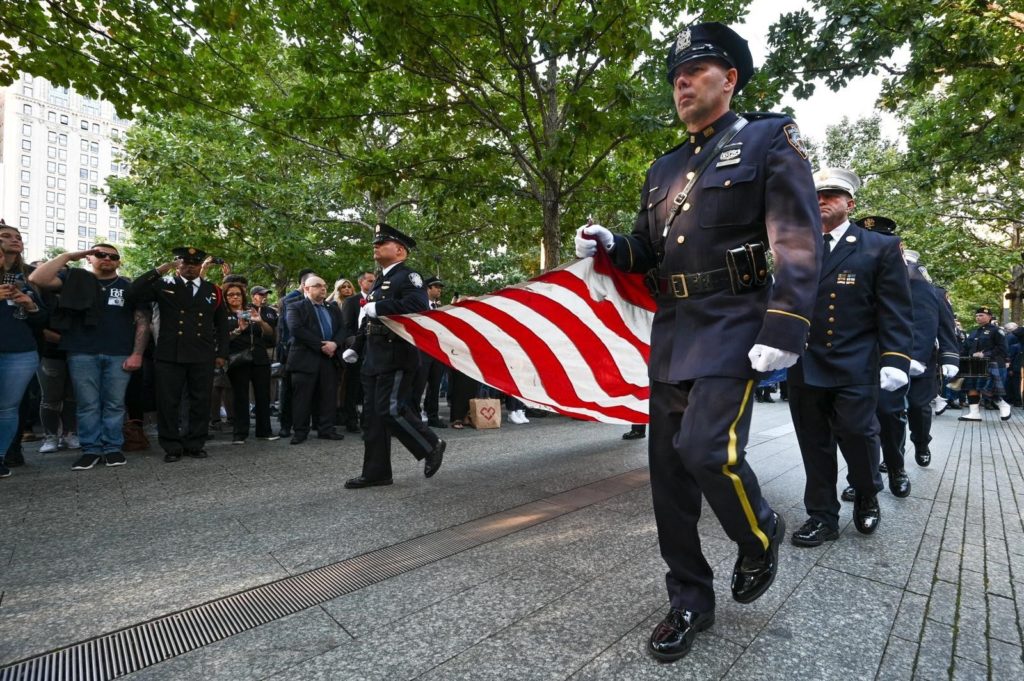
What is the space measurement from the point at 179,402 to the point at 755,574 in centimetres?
569

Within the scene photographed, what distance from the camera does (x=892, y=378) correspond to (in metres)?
3.25

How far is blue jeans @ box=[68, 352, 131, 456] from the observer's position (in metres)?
5.29

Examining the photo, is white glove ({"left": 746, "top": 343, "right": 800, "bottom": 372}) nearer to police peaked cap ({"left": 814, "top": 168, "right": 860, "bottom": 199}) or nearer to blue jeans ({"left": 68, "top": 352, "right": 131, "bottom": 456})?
police peaked cap ({"left": 814, "top": 168, "right": 860, "bottom": 199})

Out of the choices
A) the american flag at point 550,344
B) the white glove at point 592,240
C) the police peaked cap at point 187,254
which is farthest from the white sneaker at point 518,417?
the white glove at point 592,240

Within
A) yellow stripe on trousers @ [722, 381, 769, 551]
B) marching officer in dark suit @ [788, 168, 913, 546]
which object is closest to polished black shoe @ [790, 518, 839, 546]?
marching officer in dark suit @ [788, 168, 913, 546]

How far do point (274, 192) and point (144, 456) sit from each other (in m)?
11.8

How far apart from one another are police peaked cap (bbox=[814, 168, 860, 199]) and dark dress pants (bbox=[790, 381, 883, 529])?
47.3 inches

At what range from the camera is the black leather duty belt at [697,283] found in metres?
2.06

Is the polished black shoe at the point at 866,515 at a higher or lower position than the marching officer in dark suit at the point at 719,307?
lower

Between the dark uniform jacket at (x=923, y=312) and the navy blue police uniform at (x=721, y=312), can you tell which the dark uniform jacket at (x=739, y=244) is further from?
the dark uniform jacket at (x=923, y=312)

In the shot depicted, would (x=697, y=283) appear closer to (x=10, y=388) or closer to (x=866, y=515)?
(x=866, y=515)

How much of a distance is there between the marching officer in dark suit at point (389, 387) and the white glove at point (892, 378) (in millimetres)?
3050

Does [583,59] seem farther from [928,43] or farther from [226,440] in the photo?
[226,440]

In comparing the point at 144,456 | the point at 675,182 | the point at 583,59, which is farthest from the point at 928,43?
the point at 144,456
